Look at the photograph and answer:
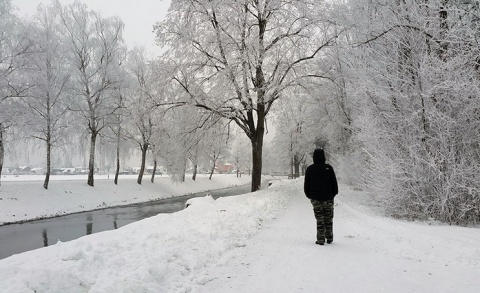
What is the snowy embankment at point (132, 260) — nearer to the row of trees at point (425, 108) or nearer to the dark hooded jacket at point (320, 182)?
the dark hooded jacket at point (320, 182)

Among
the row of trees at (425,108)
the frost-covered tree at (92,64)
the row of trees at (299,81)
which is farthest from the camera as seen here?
the frost-covered tree at (92,64)

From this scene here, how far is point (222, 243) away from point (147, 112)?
39.8ft

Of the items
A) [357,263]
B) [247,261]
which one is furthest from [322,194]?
[247,261]

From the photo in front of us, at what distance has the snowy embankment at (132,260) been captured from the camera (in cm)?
379

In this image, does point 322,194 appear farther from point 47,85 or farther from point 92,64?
point 92,64

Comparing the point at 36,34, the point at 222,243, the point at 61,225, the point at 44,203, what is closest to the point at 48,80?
the point at 36,34

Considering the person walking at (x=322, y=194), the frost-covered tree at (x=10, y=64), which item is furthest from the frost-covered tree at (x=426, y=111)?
the frost-covered tree at (x=10, y=64)

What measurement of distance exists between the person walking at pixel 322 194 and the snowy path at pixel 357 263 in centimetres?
32

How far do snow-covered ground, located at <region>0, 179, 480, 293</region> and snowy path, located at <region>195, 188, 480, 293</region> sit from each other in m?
0.01

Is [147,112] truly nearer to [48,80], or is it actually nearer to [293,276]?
[48,80]

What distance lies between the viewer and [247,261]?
5535mm

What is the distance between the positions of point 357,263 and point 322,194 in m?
1.85

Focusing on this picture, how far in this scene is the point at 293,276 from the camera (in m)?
4.62

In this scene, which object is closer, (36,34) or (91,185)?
(36,34)
